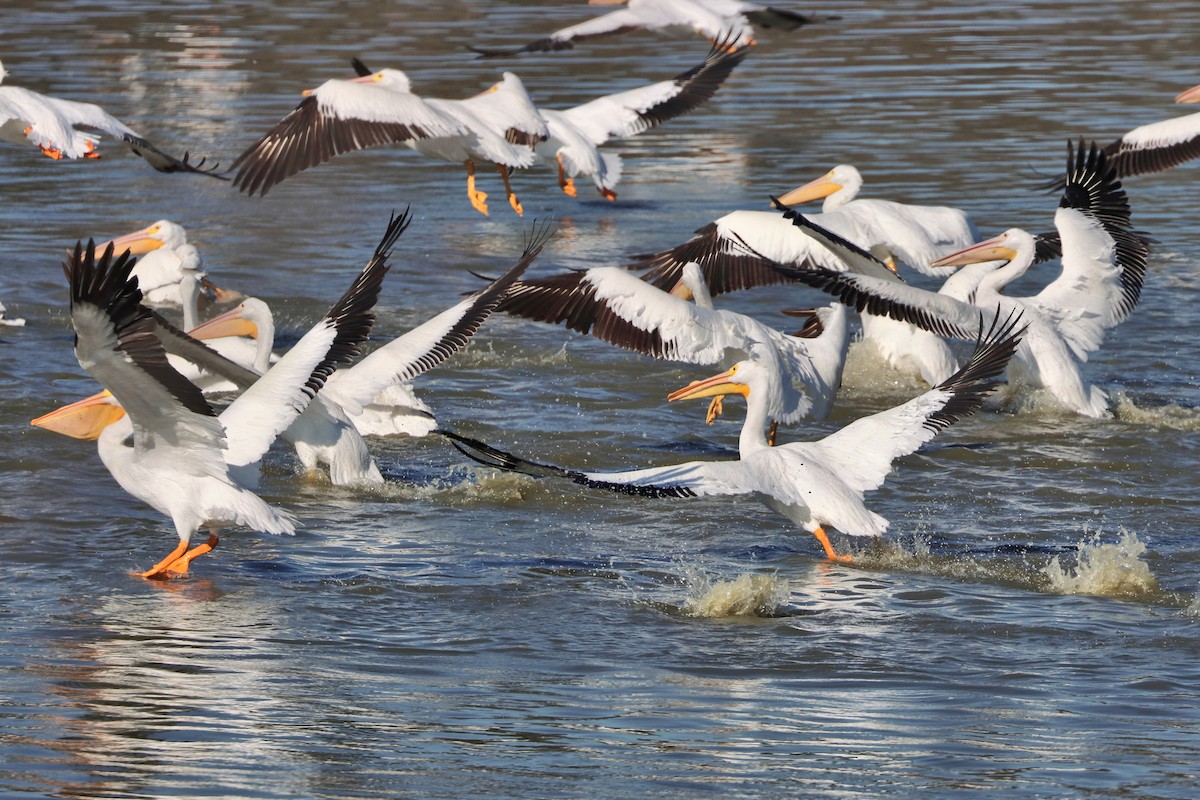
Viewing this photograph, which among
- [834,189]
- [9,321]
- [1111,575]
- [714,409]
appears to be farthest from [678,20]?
[1111,575]

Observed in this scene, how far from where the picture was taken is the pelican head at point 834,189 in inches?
429

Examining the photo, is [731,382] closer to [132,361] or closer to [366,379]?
[366,379]

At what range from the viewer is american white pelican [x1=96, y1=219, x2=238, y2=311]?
10.1 meters

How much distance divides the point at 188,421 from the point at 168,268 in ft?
13.4

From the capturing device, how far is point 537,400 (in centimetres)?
930

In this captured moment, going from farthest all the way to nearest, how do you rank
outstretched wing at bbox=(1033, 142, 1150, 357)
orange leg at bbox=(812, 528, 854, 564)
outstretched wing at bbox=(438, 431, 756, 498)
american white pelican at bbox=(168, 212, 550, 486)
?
outstretched wing at bbox=(1033, 142, 1150, 357) → american white pelican at bbox=(168, 212, 550, 486) → orange leg at bbox=(812, 528, 854, 564) → outstretched wing at bbox=(438, 431, 756, 498)

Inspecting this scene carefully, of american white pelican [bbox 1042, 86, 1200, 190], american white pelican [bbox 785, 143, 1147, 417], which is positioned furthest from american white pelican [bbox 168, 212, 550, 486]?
american white pelican [bbox 1042, 86, 1200, 190]

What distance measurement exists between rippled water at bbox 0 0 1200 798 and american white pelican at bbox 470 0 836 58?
2.21 meters

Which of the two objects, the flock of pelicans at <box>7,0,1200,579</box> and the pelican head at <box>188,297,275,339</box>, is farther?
the pelican head at <box>188,297,275,339</box>

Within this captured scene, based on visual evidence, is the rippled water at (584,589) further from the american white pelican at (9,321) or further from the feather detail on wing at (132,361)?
the feather detail on wing at (132,361)

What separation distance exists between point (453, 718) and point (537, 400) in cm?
431

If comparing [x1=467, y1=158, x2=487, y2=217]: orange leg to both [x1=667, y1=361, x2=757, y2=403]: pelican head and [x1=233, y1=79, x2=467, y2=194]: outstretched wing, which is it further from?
[x1=667, y1=361, x2=757, y2=403]: pelican head

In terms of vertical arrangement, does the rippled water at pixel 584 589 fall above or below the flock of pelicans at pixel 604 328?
below

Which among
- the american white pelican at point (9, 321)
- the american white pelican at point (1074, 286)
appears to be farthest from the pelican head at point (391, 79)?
the american white pelican at point (1074, 286)
